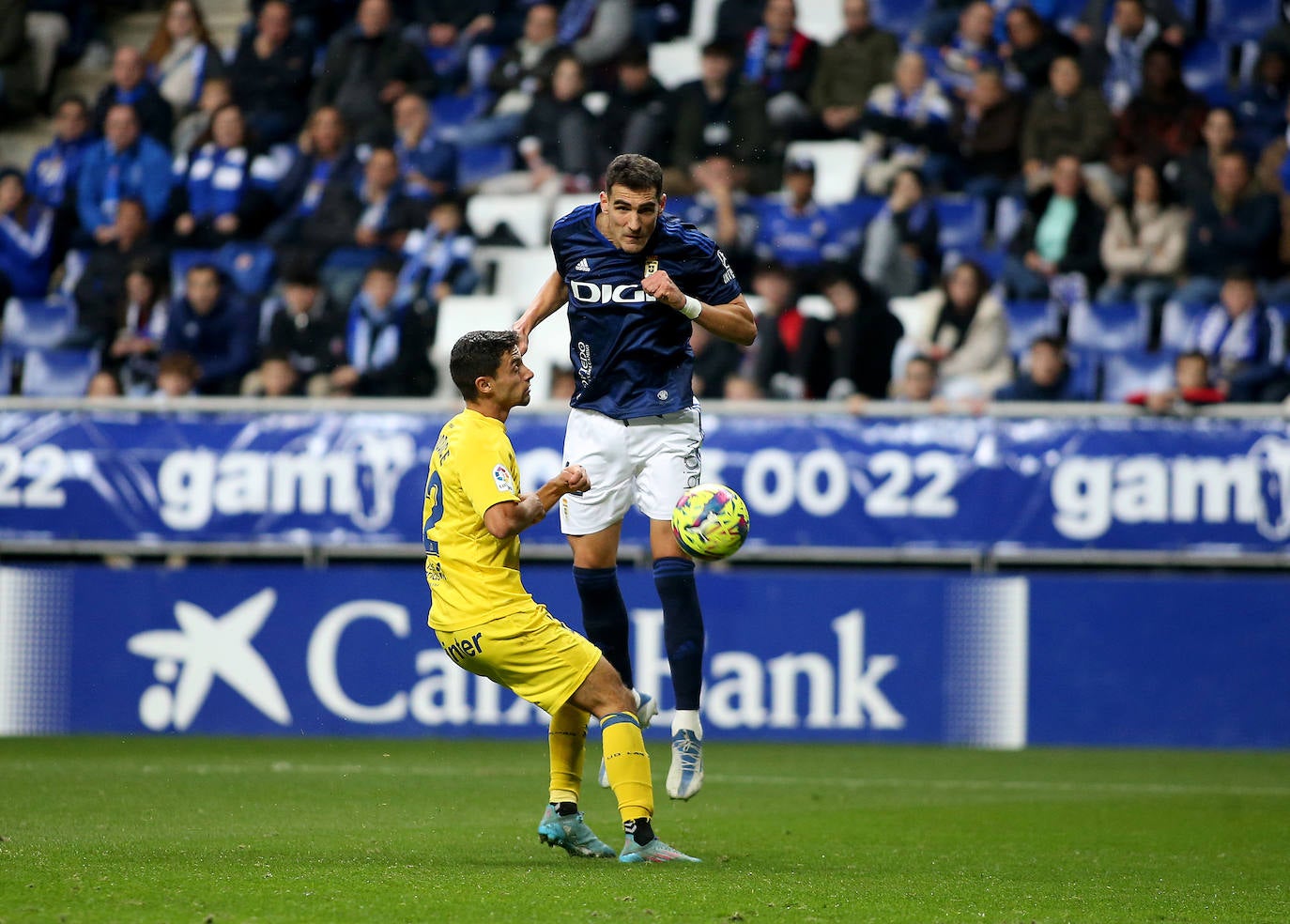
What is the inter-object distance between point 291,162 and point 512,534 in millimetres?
10697

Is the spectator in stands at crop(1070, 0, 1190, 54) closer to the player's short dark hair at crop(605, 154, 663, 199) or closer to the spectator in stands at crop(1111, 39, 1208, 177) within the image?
the spectator in stands at crop(1111, 39, 1208, 177)

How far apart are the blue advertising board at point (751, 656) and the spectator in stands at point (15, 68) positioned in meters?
7.18

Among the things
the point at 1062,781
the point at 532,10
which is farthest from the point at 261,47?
the point at 1062,781

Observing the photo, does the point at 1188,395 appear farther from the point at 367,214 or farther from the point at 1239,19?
the point at 367,214

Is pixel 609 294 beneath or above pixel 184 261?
beneath

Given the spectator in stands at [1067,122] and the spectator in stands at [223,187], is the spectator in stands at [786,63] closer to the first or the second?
the spectator in stands at [1067,122]

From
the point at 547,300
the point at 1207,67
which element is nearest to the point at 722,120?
the point at 1207,67

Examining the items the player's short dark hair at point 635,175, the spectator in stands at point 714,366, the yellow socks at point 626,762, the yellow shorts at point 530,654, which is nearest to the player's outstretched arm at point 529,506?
the yellow shorts at point 530,654

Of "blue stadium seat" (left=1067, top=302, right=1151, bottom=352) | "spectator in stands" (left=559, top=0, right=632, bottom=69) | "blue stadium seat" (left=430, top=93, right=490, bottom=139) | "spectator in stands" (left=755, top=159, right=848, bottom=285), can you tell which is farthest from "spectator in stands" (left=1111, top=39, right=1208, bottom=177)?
"blue stadium seat" (left=430, top=93, right=490, bottom=139)

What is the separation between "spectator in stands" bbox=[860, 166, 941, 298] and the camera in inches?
552

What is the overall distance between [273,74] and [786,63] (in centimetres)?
460

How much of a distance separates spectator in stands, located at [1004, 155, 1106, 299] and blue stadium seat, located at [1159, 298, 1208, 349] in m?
0.65

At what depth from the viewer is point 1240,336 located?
1277cm

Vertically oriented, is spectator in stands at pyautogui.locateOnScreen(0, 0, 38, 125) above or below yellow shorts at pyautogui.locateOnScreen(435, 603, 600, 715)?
above
